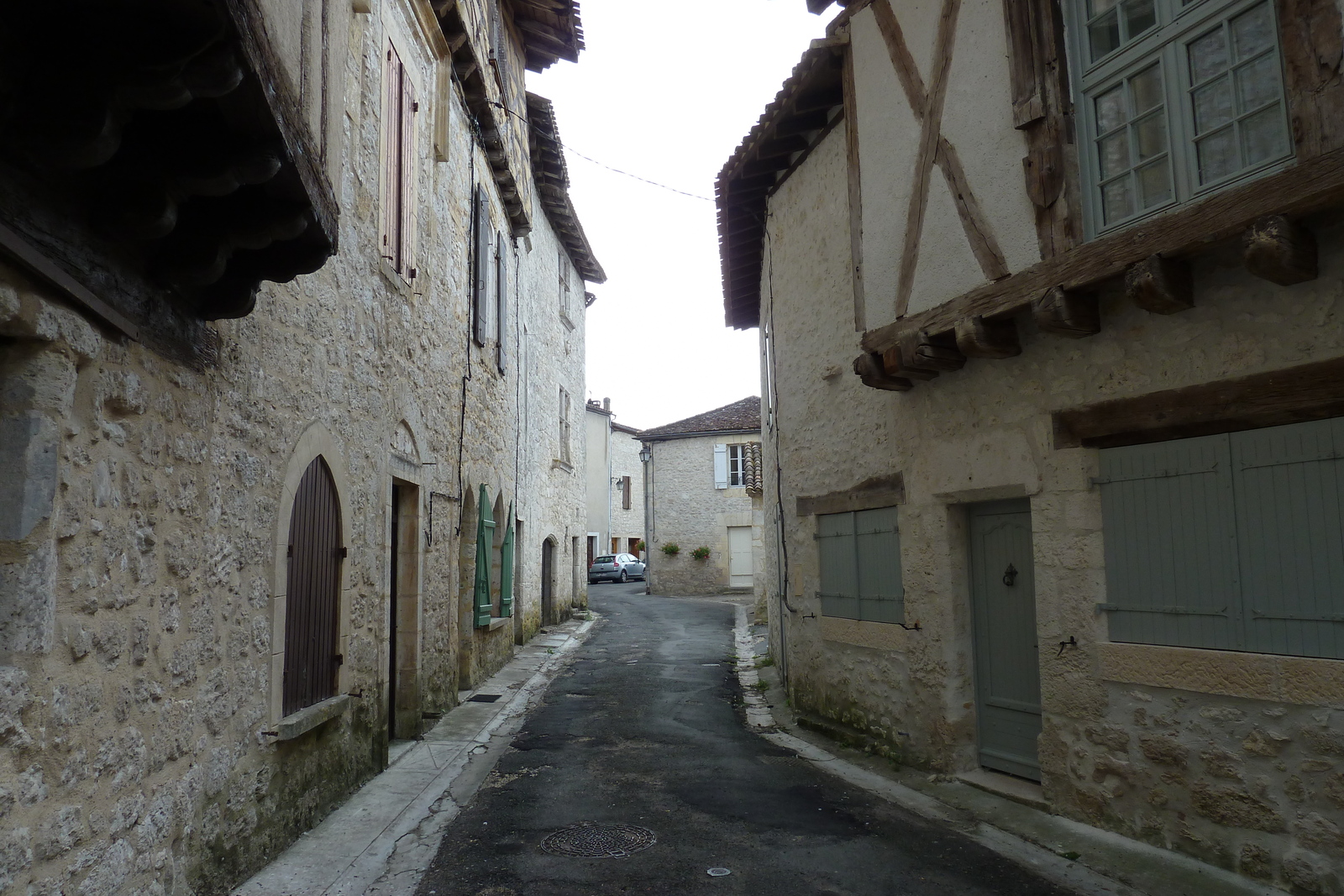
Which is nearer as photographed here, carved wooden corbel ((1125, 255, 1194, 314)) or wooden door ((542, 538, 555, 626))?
carved wooden corbel ((1125, 255, 1194, 314))

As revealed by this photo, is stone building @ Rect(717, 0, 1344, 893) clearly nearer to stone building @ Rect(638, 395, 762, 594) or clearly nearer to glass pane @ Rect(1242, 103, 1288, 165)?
glass pane @ Rect(1242, 103, 1288, 165)

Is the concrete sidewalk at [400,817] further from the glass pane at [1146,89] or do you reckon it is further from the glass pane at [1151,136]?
the glass pane at [1146,89]

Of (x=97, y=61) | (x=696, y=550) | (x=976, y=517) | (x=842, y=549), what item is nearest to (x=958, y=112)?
(x=976, y=517)

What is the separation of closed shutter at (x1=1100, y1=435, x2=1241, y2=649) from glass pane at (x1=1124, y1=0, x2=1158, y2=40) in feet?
7.09

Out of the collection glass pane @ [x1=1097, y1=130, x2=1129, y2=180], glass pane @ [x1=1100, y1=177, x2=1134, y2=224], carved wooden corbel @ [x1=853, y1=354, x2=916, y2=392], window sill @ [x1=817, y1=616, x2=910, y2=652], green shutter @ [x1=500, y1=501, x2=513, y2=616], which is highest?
glass pane @ [x1=1097, y1=130, x2=1129, y2=180]

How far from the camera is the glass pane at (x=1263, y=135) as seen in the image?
4.25m

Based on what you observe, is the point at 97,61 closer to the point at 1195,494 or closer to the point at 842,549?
the point at 1195,494

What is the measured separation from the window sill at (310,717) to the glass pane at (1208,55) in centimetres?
549

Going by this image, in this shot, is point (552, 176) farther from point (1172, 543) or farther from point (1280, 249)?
point (1280, 249)

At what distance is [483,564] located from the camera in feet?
34.3

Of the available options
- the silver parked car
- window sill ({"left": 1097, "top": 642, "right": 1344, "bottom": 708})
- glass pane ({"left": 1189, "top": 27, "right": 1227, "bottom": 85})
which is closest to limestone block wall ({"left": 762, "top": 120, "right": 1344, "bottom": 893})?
window sill ({"left": 1097, "top": 642, "right": 1344, "bottom": 708})

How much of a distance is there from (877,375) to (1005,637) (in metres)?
1.91

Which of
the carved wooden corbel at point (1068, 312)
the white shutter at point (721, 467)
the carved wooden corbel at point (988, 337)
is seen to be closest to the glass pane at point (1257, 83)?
the carved wooden corbel at point (1068, 312)

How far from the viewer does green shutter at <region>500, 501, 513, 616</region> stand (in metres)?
12.1
